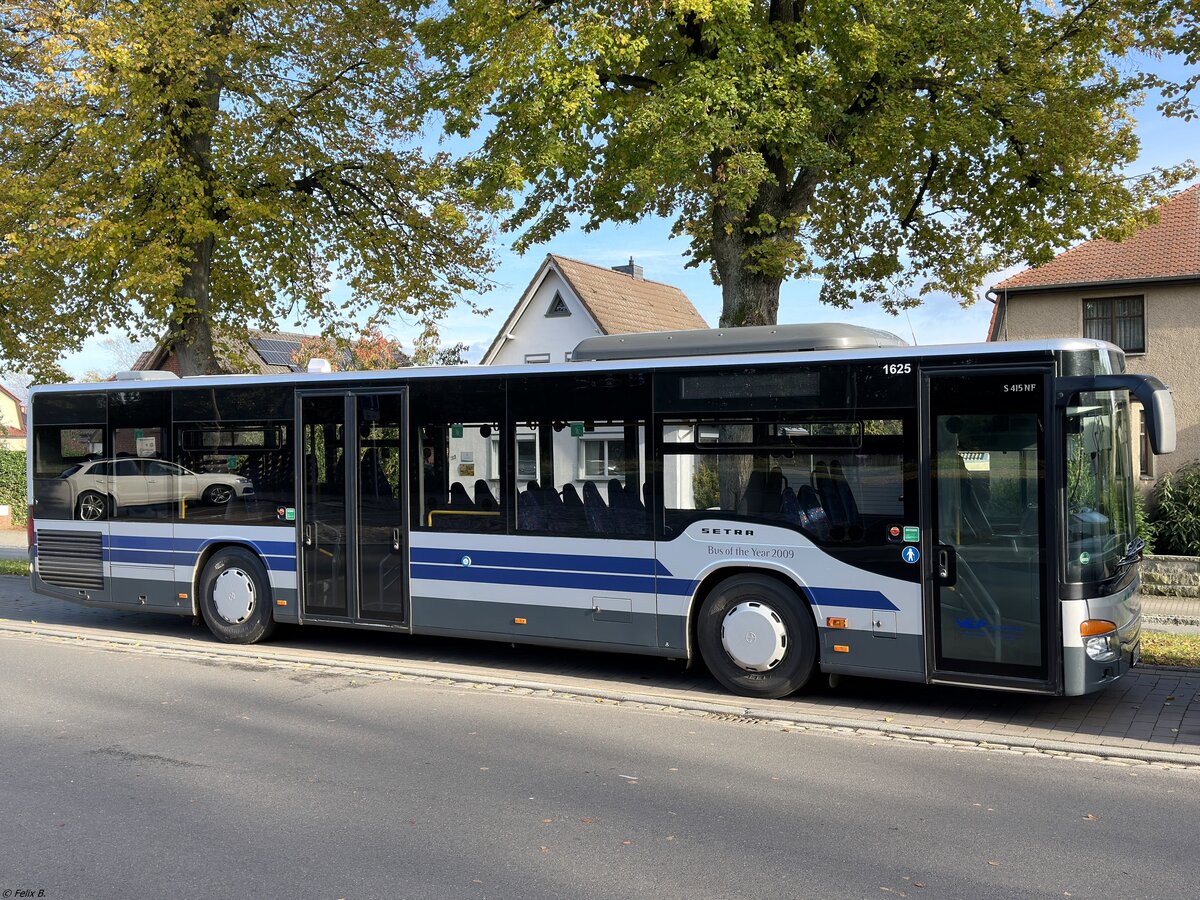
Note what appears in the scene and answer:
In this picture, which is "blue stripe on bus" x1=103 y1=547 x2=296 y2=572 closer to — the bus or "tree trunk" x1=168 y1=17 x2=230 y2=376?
the bus

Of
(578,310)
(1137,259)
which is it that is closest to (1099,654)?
(1137,259)

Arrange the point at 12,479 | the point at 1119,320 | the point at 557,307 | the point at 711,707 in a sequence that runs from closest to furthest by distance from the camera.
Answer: the point at 711,707, the point at 1119,320, the point at 557,307, the point at 12,479

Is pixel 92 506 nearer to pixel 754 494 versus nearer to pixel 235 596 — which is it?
pixel 235 596

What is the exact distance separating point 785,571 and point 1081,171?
8164 millimetres

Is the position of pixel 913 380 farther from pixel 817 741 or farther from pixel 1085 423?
pixel 817 741

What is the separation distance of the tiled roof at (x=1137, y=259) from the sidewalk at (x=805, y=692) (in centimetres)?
1534

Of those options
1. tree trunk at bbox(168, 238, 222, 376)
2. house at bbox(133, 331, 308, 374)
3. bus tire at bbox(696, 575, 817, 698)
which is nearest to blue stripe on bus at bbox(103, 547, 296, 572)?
bus tire at bbox(696, 575, 817, 698)

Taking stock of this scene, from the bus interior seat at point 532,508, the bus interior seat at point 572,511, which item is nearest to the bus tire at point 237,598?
the bus interior seat at point 532,508

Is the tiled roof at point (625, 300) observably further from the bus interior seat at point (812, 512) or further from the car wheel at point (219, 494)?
the bus interior seat at point (812, 512)

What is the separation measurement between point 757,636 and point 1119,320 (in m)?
18.0

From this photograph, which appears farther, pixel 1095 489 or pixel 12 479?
pixel 12 479

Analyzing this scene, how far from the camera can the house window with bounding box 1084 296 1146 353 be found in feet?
75.4

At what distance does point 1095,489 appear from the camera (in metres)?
7.86

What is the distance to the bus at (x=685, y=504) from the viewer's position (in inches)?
309
